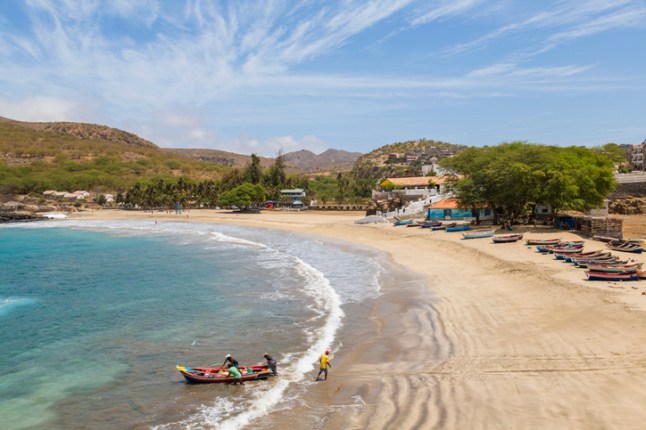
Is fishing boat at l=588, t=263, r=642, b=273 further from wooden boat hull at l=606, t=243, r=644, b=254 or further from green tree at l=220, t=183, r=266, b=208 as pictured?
green tree at l=220, t=183, r=266, b=208

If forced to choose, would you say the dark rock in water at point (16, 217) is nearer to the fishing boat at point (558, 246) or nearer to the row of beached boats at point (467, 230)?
the row of beached boats at point (467, 230)

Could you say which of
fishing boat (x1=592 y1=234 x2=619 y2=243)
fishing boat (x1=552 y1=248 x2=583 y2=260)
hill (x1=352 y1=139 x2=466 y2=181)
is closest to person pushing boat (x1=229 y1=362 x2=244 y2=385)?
fishing boat (x1=552 y1=248 x2=583 y2=260)

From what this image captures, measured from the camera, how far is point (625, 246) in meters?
31.8

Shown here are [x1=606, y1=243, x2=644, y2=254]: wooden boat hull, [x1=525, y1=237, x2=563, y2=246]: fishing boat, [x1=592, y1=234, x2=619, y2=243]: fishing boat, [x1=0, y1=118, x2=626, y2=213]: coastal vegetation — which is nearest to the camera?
[x1=606, y1=243, x2=644, y2=254]: wooden boat hull

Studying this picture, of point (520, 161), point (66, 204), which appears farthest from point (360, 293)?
point (66, 204)

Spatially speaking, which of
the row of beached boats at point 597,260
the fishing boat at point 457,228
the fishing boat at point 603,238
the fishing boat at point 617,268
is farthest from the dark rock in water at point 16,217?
the fishing boat at point 617,268

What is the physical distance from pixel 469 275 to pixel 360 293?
679 cm

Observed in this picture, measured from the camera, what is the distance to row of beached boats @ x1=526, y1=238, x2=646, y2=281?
2327cm

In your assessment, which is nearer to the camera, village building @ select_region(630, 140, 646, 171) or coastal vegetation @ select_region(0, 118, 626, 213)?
coastal vegetation @ select_region(0, 118, 626, 213)

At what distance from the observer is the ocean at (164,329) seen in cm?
1370

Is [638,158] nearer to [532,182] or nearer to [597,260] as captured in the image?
[532,182]

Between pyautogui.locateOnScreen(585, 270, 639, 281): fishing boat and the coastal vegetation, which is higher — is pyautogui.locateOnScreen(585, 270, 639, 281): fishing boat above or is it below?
below

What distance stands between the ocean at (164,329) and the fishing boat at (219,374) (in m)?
0.21

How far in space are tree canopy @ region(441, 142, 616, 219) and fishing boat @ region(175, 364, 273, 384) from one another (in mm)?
36442
